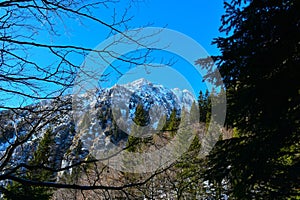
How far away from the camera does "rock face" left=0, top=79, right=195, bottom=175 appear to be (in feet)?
7.98

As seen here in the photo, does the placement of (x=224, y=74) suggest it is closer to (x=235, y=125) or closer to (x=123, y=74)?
(x=235, y=125)

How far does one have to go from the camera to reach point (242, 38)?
3.73m

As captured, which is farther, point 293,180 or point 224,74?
point 224,74

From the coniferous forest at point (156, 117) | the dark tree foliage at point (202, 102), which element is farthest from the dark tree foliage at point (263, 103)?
the dark tree foliage at point (202, 102)

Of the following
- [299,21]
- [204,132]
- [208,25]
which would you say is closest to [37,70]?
[299,21]

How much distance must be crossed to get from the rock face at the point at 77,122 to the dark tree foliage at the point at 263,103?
3.73 ft

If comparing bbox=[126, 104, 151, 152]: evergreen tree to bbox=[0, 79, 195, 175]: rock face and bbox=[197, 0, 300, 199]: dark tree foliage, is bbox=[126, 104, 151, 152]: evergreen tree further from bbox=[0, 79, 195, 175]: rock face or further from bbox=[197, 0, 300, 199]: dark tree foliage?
bbox=[197, 0, 300, 199]: dark tree foliage

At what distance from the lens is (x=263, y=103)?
3.28 meters

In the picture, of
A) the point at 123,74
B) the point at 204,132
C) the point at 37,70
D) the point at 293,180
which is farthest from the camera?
the point at 204,132

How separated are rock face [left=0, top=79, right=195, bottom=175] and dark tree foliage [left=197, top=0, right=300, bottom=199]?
44.8 inches

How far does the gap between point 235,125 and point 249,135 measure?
27 centimetres

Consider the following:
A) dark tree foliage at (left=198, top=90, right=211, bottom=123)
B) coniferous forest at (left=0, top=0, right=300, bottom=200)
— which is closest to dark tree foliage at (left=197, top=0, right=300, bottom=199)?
coniferous forest at (left=0, top=0, right=300, bottom=200)

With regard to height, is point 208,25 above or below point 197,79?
above

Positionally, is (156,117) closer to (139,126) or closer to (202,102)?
(139,126)
